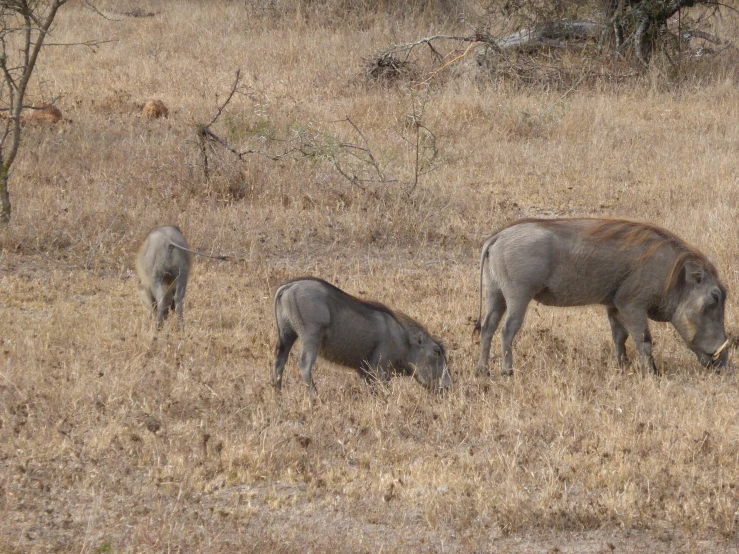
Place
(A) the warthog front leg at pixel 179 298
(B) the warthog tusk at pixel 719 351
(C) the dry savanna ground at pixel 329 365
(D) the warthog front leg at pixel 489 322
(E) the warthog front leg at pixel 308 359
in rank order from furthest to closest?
(A) the warthog front leg at pixel 179 298, (D) the warthog front leg at pixel 489 322, (B) the warthog tusk at pixel 719 351, (E) the warthog front leg at pixel 308 359, (C) the dry savanna ground at pixel 329 365

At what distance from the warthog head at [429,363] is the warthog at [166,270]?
166 centimetres

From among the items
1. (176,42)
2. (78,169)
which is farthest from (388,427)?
(176,42)

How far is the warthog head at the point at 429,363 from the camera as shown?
5.99m

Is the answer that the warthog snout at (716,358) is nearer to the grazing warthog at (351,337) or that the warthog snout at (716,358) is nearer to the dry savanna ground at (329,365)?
the dry savanna ground at (329,365)

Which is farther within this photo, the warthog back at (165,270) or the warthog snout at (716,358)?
the warthog back at (165,270)

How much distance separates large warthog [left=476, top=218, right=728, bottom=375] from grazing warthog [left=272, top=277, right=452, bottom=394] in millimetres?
527

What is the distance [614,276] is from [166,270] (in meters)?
3.02

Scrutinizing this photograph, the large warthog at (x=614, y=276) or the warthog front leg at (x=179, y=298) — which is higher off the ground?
the large warthog at (x=614, y=276)

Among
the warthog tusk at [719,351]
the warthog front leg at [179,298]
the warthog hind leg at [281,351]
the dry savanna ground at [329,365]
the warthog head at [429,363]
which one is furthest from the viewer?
the warthog front leg at [179,298]

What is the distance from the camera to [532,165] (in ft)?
38.9

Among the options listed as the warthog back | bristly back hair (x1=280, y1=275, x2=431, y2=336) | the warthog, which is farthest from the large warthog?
the warthog back

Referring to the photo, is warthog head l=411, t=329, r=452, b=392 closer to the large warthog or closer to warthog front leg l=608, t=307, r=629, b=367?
the large warthog

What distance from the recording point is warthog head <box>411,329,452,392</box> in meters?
5.99

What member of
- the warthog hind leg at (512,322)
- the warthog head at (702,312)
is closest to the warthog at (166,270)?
the warthog hind leg at (512,322)
